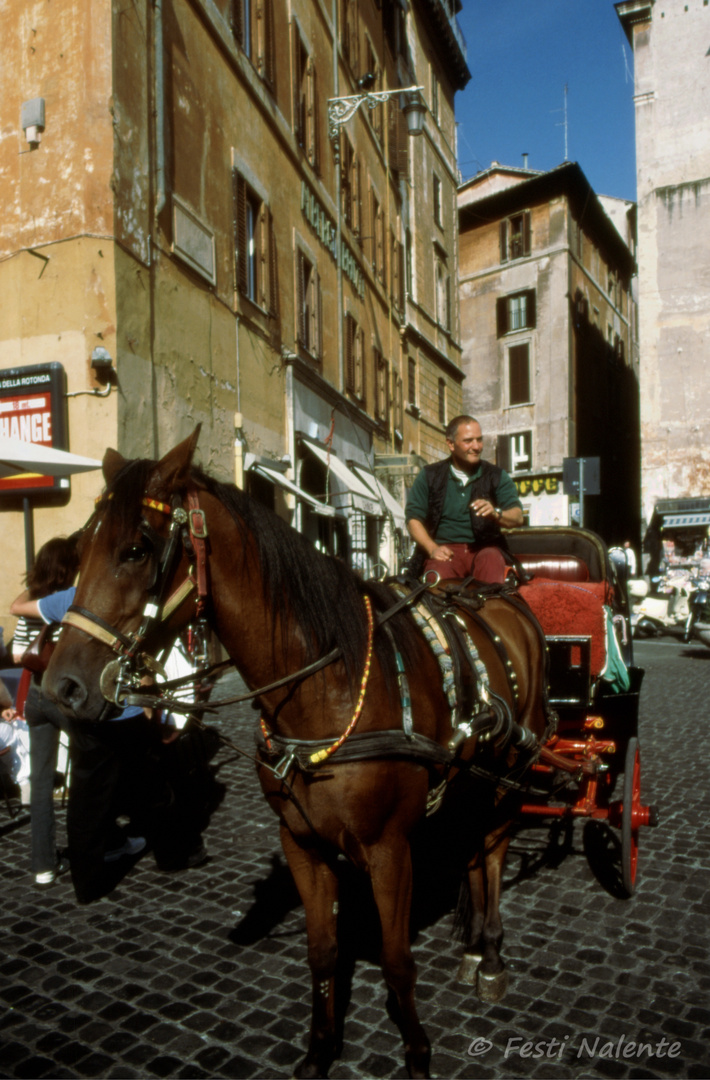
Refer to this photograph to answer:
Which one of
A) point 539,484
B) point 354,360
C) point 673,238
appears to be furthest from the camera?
point 539,484

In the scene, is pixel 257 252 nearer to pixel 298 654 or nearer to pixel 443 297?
pixel 298 654

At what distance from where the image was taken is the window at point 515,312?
31891 millimetres

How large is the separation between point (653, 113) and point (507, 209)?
23.9ft

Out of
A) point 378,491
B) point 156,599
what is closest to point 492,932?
point 156,599

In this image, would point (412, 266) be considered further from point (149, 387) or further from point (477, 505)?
point (477, 505)

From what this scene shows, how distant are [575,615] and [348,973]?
2073mm

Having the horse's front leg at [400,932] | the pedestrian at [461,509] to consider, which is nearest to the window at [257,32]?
the pedestrian at [461,509]

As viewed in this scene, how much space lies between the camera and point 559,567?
17.4 ft

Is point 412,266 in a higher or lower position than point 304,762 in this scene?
higher

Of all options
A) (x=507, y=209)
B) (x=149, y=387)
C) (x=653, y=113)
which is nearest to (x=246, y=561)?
(x=149, y=387)

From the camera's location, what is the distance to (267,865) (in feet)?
14.5

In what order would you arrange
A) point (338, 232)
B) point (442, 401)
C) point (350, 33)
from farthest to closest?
point (442, 401) → point (350, 33) → point (338, 232)

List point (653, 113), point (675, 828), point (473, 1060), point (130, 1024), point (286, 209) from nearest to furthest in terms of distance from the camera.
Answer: point (473, 1060) → point (130, 1024) → point (675, 828) → point (286, 209) → point (653, 113)

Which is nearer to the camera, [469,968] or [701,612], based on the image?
[469,968]
